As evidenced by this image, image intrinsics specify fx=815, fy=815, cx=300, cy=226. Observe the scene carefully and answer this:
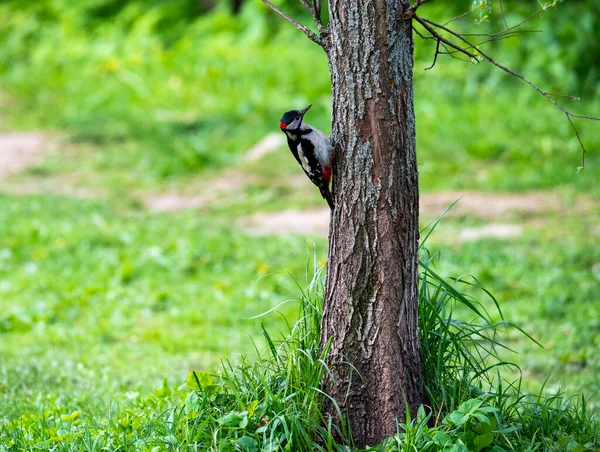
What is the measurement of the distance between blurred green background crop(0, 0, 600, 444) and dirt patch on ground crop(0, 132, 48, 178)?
0.08 m

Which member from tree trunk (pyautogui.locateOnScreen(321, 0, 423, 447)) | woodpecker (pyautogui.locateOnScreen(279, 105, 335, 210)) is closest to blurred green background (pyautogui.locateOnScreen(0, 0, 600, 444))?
tree trunk (pyautogui.locateOnScreen(321, 0, 423, 447))

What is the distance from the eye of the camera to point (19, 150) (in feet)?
39.8

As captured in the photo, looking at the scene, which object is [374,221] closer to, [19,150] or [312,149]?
[312,149]

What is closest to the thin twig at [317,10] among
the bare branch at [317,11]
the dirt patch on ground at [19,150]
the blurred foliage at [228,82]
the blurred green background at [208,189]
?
the bare branch at [317,11]

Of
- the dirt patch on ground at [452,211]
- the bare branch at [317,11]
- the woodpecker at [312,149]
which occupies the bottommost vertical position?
the dirt patch on ground at [452,211]

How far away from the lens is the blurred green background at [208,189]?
5781mm

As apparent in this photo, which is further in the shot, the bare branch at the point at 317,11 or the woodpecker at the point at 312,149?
the woodpecker at the point at 312,149

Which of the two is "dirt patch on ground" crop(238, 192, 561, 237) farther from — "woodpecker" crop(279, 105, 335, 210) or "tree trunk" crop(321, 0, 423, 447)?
"tree trunk" crop(321, 0, 423, 447)

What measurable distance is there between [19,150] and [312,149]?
32.0 feet

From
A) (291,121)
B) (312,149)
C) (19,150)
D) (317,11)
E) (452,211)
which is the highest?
(317,11)

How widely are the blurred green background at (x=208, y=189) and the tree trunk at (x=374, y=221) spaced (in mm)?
480

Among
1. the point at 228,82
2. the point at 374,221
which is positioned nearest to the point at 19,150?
the point at 228,82

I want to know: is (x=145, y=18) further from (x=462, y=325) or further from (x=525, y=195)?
(x=462, y=325)

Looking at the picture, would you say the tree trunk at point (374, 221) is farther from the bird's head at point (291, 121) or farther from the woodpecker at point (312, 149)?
the bird's head at point (291, 121)
